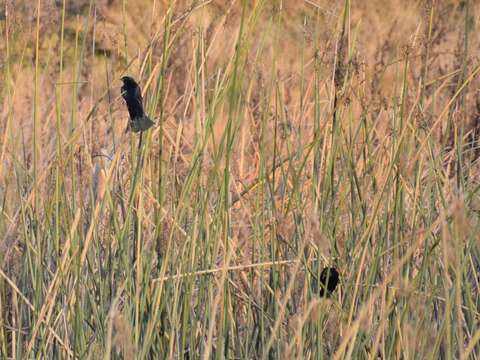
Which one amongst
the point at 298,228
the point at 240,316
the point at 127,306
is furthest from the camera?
the point at 240,316

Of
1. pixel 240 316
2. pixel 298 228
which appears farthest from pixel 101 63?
pixel 298 228

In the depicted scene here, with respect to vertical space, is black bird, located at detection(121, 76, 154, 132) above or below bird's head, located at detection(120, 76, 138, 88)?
below

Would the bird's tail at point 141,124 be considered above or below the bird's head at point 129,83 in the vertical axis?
below

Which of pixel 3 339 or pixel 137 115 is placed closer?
pixel 137 115

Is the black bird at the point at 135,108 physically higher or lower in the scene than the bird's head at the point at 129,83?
lower

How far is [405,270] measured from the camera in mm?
1435

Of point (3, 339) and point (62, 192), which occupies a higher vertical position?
point (62, 192)

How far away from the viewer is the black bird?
1158mm

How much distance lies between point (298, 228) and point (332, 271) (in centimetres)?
21

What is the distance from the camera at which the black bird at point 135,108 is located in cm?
116

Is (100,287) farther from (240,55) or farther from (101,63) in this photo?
(101,63)

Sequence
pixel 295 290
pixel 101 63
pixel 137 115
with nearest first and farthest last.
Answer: pixel 137 115, pixel 295 290, pixel 101 63

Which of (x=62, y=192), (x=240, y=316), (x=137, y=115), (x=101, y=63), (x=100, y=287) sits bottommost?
(x=240, y=316)

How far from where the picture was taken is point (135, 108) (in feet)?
3.85
